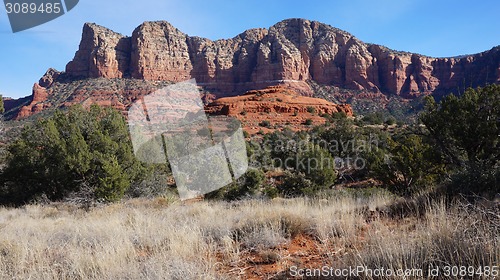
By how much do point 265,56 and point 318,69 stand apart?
21.6 m

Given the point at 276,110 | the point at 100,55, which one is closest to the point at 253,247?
the point at 276,110

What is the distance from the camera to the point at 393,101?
320 feet

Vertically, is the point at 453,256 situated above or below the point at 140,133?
below

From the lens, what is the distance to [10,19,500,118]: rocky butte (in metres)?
107

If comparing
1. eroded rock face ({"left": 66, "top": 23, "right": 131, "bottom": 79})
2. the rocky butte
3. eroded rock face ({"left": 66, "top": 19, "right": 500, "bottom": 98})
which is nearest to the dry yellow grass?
the rocky butte

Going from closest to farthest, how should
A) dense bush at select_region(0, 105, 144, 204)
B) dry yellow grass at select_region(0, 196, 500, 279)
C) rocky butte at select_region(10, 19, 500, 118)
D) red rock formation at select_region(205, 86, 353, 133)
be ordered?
dry yellow grass at select_region(0, 196, 500, 279) → dense bush at select_region(0, 105, 144, 204) → red rock formation at select_region(205, 86, 353, 133) → rocky butte at select_region(10, 19, 500, 118)

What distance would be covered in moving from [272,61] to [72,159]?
357ft

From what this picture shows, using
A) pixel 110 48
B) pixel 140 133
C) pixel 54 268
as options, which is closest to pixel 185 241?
pixel 54 268

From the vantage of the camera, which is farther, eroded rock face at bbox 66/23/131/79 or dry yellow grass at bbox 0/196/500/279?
eroded rock face at bbox 66/23/131/79

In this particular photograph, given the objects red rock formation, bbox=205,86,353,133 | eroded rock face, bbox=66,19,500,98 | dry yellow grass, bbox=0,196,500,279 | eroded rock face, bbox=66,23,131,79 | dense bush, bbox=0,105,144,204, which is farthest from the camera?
eroded rock face, bbox=66,19,500,98

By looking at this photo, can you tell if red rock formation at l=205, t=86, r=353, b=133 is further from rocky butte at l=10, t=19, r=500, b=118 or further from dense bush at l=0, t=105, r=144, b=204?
dense bush at l=0, t=105, r=144, b=204

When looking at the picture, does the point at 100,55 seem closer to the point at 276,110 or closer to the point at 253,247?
the point at 276,110

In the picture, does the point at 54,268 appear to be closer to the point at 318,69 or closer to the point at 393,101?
the point at 393,101

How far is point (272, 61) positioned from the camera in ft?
378
